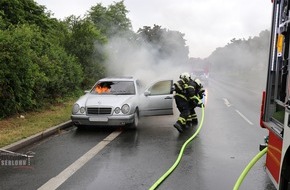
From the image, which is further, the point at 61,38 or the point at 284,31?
the point at 61,38

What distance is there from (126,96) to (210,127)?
264 centimetres

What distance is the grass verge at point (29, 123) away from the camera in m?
7.59

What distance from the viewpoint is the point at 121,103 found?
29.5 ft

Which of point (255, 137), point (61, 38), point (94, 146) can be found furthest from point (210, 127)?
point (61, 38)

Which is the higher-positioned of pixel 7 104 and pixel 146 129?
pixel 7 104

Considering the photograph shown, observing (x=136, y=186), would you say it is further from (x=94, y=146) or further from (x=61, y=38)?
(x=61, y=38)

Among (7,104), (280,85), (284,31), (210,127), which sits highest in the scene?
(284,31)

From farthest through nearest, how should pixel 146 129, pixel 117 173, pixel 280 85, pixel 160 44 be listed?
1. pixel 160 44
2. pixel 146 129
3. pixel 117 173
4. pixel 280 85

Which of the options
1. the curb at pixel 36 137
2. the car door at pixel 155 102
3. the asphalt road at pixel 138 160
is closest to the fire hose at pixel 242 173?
the asphalt road at pixel 138 160

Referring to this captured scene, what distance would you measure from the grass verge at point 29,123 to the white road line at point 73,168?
67.0 inches

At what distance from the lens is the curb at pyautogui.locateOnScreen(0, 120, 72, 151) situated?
22.2 feet

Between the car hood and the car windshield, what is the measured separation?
40cm

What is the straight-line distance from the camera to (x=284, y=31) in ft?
11.6

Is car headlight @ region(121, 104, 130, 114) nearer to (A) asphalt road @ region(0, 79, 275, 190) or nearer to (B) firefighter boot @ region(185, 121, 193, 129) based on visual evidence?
(A) asphalt road @ region(0, 79, 275, 190)
